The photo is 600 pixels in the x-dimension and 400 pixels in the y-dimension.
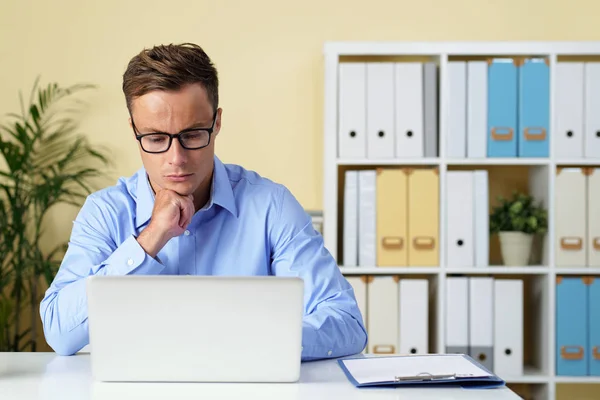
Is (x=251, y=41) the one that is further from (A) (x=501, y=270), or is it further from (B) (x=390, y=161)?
(A) (x=501, y=270)

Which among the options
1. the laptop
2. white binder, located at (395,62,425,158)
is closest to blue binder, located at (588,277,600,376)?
white binder, located at (395,62,425,158)

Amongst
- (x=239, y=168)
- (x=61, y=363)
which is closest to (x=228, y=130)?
(x=239, y=168)

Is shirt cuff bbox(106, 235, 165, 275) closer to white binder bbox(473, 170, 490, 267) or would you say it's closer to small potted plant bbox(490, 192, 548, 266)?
white binder bbox(473, 170, 490, 267)

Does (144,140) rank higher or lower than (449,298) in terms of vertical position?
higher

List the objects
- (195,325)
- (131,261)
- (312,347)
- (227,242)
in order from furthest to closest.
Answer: (227,242) < (131,261) < (312,347) < (195,325)

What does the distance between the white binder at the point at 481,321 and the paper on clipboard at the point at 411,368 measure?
1.81 metres

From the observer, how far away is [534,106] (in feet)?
10.7

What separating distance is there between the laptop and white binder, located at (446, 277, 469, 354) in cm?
209

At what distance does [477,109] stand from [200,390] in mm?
2303

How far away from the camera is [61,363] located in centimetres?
149

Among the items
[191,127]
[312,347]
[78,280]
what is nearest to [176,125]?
[191,127]

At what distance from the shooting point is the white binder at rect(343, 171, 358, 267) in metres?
3.24

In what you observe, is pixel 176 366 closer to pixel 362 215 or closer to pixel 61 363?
pixel 61 363

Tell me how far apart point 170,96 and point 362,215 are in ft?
5.34
